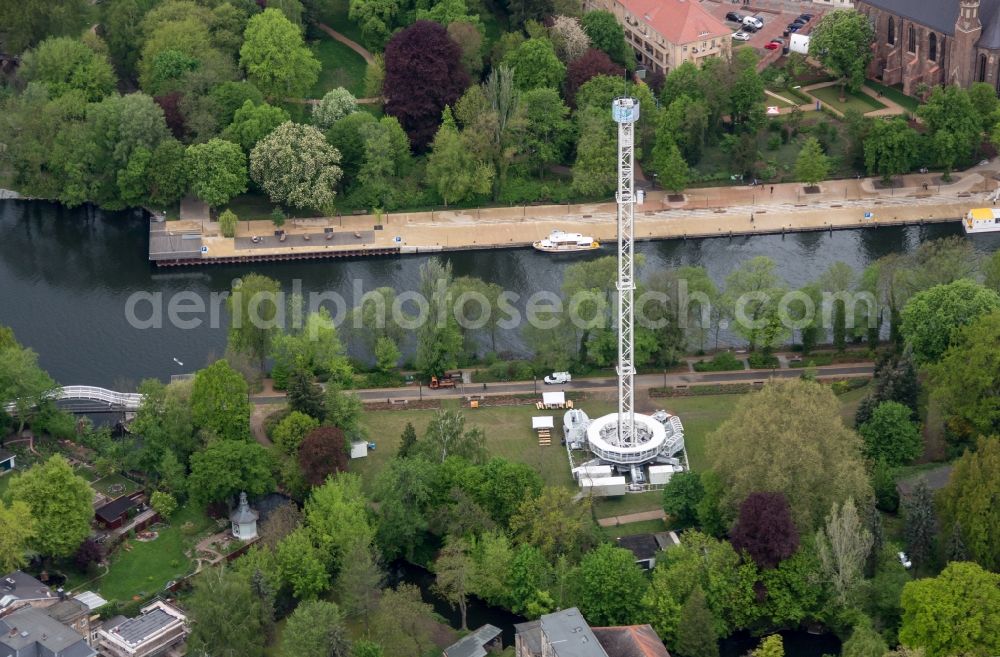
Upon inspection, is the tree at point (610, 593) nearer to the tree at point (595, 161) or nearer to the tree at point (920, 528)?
the tree at point (920, 528)

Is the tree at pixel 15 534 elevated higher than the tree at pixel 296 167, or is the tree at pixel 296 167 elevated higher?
the tree at pixel 296 167

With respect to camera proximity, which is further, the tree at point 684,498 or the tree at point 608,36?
the tree at point 608,36

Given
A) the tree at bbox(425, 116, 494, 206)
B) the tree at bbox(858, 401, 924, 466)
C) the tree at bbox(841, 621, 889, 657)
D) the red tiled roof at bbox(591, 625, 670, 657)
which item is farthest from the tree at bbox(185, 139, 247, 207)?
the tree at bbox(841, 621, 889, 657)

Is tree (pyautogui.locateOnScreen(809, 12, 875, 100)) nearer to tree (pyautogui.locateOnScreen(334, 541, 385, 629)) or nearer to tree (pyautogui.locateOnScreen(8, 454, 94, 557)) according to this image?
tree (pyautogui.locateOnScreen(334, 541, 385, 629))

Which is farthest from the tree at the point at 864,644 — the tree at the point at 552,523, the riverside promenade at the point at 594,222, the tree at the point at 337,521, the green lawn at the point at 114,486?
the riverside promenade at the point at 594,222

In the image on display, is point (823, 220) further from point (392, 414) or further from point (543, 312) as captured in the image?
point (392, 414)

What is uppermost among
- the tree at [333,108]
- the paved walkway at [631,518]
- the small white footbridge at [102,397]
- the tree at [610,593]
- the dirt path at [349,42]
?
the dirt path at [349,42]
